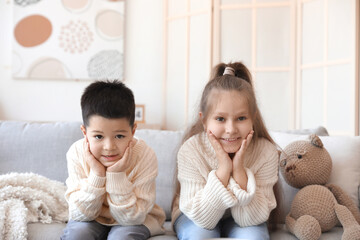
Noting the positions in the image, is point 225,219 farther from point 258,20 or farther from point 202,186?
point 258,20

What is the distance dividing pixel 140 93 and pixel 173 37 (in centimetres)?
59

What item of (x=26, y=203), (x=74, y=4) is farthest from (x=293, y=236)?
(x=74, y=4)

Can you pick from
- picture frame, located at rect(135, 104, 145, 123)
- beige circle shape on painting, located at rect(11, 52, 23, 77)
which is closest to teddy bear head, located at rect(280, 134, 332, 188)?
picture frame, located at rect(135, 104, 145, 123)

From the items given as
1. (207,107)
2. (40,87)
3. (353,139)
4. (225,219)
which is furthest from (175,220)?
(40,87)

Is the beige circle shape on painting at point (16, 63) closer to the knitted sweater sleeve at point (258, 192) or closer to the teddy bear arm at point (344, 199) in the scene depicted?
the knitted sweater sleeve at point (258, 192)

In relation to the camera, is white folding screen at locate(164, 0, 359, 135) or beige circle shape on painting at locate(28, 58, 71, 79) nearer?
white folding screen at locate(164, 0, 359, 135)

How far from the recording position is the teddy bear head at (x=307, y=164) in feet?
5.81

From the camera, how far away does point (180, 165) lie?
5.40 feet

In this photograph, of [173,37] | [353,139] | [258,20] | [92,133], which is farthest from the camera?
[173,37]

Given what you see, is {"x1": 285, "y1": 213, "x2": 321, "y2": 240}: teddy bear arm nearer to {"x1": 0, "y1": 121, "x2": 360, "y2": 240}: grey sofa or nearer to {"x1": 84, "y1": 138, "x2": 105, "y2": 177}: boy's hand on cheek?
{"x1": 0, "y1": 121, "x2": 360, "y2": 240}: grey sofa

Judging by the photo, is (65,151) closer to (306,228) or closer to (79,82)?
(306,228)

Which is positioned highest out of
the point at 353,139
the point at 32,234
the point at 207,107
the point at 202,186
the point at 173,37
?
the point at 173,37

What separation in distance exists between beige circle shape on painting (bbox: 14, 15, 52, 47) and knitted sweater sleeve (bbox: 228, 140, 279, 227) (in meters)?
2.88

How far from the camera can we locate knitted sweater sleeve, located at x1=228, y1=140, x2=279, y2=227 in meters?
1.51
